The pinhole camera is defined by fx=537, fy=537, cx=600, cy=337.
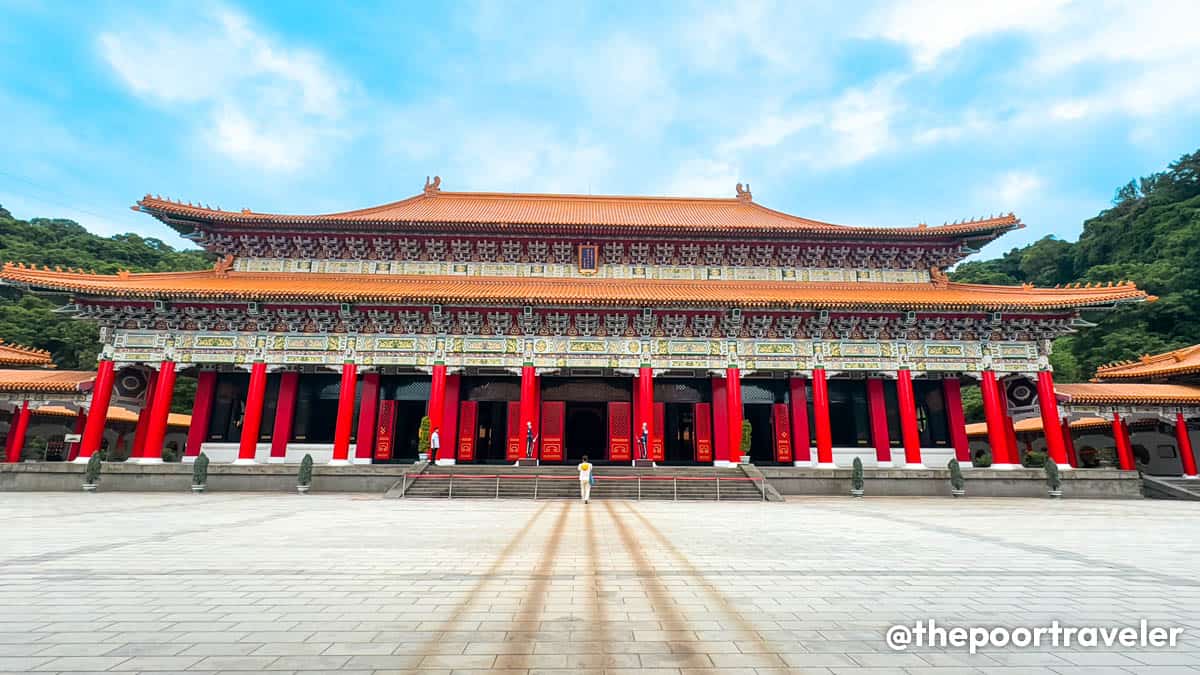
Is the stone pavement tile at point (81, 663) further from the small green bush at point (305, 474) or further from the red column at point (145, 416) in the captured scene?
the red column at point (145, 416)

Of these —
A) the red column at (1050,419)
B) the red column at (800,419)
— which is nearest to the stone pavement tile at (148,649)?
the red column at (800,419)

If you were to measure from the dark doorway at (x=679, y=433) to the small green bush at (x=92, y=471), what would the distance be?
60.4 ft

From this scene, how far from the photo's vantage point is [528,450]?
18.3m

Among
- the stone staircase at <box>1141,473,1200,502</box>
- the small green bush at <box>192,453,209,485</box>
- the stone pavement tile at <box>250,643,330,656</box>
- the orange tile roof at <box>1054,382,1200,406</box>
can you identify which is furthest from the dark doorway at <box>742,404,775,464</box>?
the stone pavement tile at <box>250,643,330,656</box>

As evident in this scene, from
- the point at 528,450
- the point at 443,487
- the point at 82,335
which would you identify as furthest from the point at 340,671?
the point at 82,335

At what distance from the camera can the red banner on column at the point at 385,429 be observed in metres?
20.2

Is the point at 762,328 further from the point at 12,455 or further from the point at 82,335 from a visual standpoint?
the point at 82,335

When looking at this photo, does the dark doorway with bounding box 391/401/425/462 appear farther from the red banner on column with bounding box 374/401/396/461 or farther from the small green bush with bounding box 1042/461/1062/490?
the small green bush with bounding box 1042/461/1062/490

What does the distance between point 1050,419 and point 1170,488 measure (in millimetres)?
4257

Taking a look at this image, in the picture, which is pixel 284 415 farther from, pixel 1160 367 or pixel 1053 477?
pixel 1160 367

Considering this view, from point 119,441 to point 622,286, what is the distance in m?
28.3

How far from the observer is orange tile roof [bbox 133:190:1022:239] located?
21.0 m

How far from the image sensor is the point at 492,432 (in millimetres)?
21812

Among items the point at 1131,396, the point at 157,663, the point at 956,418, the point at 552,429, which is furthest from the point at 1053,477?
the point at 157,663
